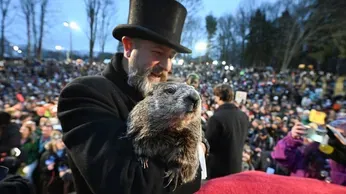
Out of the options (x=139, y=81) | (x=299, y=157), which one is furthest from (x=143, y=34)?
(x=299, y=157)

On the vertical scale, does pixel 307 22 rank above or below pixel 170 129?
above

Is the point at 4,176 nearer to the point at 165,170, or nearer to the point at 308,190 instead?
the point at 165,170

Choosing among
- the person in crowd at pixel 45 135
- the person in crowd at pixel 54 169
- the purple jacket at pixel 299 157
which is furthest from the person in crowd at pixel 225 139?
the person in crowd at pixel 45 135

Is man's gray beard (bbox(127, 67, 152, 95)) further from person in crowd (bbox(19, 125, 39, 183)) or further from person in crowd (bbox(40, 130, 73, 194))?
person in crowd (bbox(19, 125, 39, 183))

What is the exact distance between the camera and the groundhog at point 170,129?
3.96 feet

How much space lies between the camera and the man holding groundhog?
119 centimetres

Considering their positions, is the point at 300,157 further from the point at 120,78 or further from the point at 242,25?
the point at 242,25

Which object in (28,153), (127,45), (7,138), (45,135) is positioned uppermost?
(127,45)

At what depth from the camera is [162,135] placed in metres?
1.27

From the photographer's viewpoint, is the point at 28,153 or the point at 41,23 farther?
the point at 41,23

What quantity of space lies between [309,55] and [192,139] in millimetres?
45824

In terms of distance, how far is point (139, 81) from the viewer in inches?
60.6

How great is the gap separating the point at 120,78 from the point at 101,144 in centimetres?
52

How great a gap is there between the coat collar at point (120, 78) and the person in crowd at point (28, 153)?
3711 millimetres
